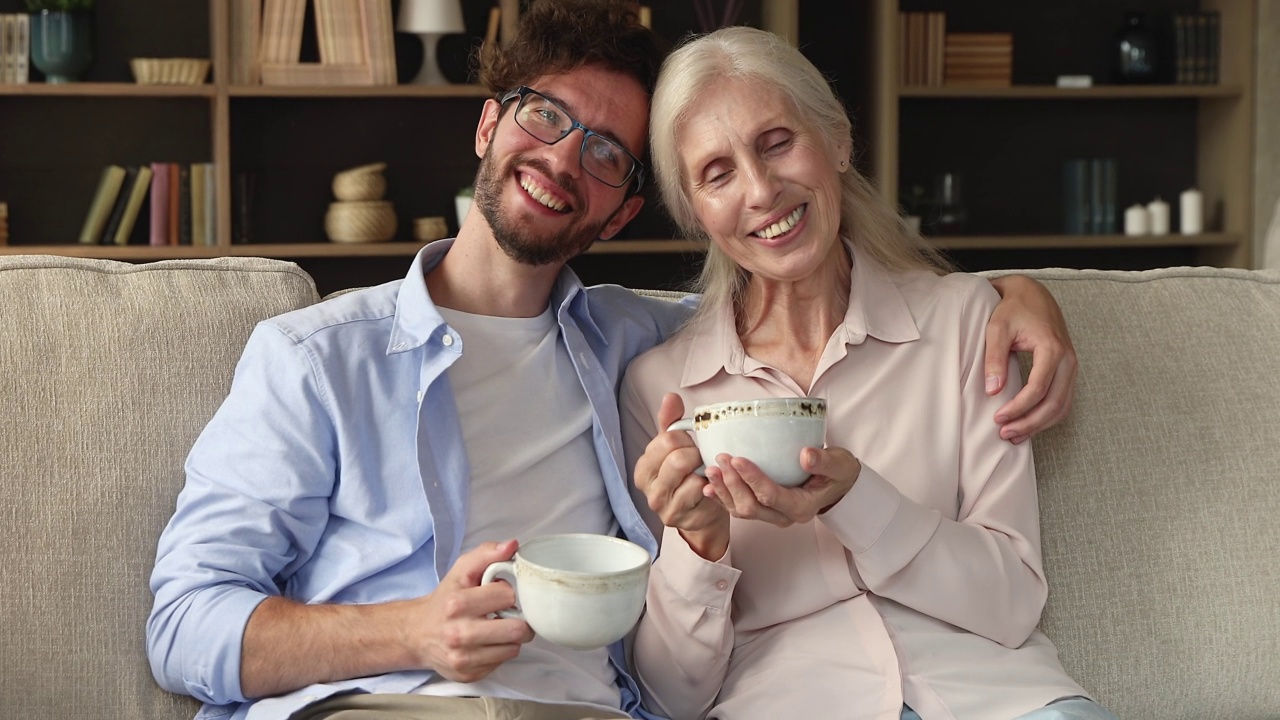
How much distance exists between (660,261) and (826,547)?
3034 millimetres

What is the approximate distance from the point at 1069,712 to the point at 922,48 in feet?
10.7

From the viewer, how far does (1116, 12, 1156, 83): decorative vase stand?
4.29 meters

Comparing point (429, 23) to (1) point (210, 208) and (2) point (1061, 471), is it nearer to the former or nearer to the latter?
(1) point (210, 208)

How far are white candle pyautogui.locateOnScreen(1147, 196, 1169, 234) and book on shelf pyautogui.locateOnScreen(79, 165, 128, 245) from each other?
337cm

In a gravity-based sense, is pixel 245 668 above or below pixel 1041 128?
below

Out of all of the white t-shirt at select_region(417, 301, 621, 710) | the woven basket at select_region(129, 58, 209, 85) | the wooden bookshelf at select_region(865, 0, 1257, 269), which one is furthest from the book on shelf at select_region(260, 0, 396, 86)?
the white t-shirt at select_region(417, 301, 621, 710)

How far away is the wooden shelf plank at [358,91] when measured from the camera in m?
3.74

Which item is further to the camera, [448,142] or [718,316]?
[448,142]

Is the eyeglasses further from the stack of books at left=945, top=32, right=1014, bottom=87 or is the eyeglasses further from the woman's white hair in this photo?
the stack of books at left=945, top=32, right=1014, bottom=87

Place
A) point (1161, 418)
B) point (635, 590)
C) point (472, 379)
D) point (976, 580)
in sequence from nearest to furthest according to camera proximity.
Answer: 1. point (635, 590)
2. point (976, 580)
3. point (472, 379)
4. point (1161, 418)

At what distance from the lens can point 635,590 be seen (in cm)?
105

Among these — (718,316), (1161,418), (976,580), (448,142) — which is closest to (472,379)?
(718,316)

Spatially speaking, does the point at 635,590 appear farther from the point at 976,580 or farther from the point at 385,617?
the point at 976,580

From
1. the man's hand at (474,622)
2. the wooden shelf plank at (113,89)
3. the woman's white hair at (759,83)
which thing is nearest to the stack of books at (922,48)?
the wooden shelf plank at (113,89)
